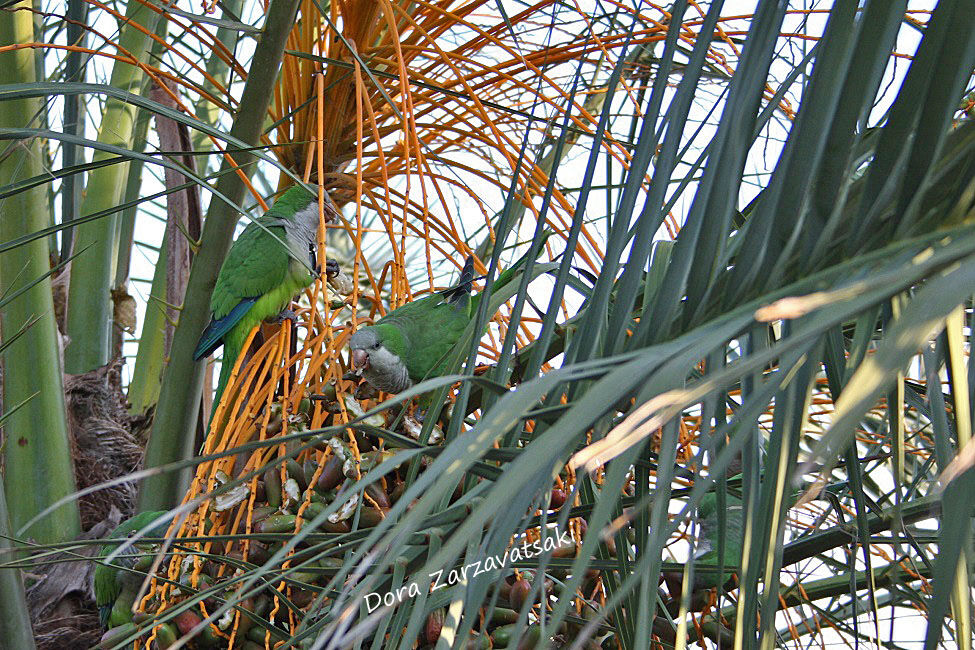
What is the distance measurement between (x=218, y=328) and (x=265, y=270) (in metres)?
0.24

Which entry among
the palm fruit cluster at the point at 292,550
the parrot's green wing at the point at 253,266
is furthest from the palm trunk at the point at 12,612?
the parrot's green wing at the point at 253,266

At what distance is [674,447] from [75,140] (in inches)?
17.0

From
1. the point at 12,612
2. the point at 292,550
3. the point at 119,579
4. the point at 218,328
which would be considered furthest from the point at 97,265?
the point at 292,550

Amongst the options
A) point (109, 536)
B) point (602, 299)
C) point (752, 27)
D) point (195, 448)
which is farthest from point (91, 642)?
point (752, 27)

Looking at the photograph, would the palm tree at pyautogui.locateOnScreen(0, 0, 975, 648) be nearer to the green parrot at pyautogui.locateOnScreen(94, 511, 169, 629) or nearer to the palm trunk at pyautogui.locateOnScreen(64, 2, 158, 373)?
the green parrot at pyautogui.locateOnScreen(94, 511, 169, 629)

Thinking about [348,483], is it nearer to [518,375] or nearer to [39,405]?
[518,375]

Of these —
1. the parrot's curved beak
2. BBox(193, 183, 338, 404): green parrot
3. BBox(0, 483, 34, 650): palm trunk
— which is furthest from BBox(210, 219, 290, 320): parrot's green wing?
BBox(0, 483, 34, 650): palm trunk

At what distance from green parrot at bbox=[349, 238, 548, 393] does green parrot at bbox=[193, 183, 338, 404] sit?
1.12 ft

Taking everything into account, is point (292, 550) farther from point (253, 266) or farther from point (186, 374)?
point (253, 266)

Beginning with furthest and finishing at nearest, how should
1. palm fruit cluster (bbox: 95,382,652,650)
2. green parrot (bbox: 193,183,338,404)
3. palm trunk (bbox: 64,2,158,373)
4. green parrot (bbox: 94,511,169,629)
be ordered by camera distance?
green parrot (bbox: 193,183,338,404) → palm trunk (bbox: 64,2,158,373) → green parrot (bbox: 94,511,169,629) → palm fruit cluster (bbox: 95,382,652,650)

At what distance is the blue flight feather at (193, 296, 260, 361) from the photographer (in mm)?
1297

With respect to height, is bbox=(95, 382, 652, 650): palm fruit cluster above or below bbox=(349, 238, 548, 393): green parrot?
below

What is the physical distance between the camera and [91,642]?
1.27m

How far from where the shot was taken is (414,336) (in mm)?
1239
